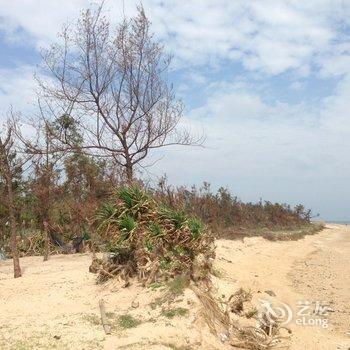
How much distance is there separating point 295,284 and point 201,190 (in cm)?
936

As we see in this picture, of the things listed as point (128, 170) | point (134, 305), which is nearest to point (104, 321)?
point (134, 305)

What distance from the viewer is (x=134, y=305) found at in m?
7.57

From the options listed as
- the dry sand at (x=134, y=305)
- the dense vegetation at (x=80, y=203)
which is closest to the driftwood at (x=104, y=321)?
the dry sand at (x=134, y=305)

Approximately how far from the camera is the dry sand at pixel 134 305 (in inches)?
248

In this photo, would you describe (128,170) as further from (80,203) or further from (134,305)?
(134,305)

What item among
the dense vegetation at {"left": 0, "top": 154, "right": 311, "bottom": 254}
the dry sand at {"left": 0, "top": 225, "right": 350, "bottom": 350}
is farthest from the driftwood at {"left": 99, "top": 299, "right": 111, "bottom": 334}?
the dense vegetation at {"left": 0, "top": 154, "right": 311, "bottom": 254}

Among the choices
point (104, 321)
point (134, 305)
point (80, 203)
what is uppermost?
point (80, 203)

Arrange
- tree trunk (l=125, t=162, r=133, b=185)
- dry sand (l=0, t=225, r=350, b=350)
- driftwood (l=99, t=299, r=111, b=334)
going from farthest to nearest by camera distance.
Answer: tree trunk (l=125, t=162, r=133, b=185)
driftwood (l=99, t=299, r=111, b=334)
dry sand (l=0, t=225, r=350, b=350)

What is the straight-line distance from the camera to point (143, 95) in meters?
14.2

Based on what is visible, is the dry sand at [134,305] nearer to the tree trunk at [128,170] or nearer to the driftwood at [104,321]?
the driftwood at [104,321]

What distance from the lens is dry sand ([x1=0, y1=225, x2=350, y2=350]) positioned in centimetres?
629

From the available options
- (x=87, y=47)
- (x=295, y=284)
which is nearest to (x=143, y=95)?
(x=87, y=47)

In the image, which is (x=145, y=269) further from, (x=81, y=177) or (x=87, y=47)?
(x=81, y=177)

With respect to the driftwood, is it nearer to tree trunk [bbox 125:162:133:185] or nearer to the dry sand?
the dry sand
